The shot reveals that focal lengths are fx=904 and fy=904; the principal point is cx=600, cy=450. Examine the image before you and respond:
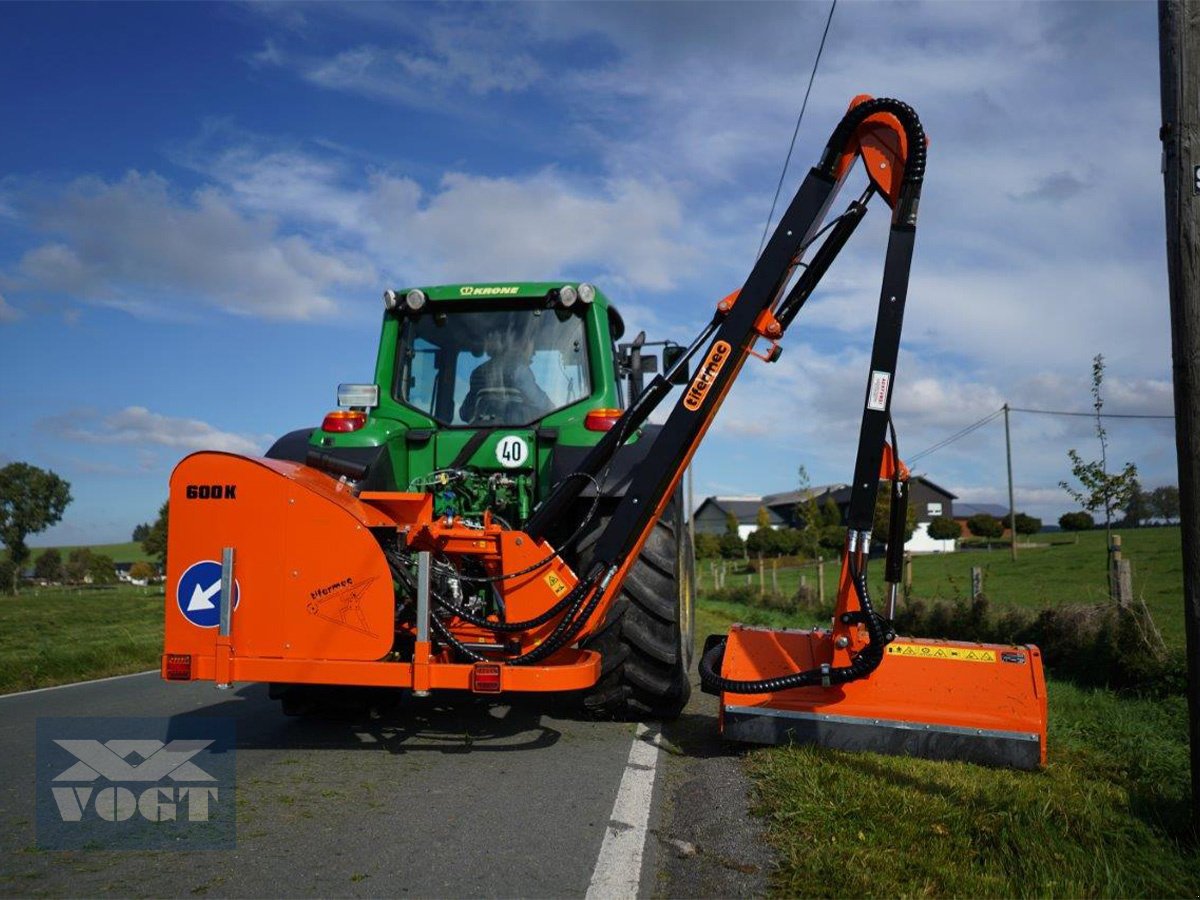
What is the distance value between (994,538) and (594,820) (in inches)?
2447

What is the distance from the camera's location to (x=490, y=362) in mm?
6562

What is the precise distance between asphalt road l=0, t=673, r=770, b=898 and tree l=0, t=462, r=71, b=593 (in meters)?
70.2

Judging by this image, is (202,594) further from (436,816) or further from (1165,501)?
(1165,501)

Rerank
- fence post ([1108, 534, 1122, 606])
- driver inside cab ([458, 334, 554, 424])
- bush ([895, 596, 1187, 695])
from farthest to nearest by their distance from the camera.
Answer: fence post ([1108, 534, 1122, 606]), bush ([895, 596, 1187, 695]), driver inside cab ([458, 334, 554, 424])

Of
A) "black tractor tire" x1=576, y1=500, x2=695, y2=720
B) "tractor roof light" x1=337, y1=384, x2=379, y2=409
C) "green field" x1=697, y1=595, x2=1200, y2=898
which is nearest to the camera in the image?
"green field" x1=697, y1=595, x2=1200, y2=898

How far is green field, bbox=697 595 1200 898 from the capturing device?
303 centimetres

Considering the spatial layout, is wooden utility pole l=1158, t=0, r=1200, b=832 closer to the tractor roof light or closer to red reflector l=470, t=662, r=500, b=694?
red reflector l=470, t=662, r=500, b=694

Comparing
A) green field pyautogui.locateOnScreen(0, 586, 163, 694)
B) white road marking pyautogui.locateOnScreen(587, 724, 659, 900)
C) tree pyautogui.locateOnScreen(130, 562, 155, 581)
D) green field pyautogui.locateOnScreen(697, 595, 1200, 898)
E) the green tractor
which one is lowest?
tree pyautogui.locateOnScreen(130, 562, 155, 581)

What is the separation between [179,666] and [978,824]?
3748 mm

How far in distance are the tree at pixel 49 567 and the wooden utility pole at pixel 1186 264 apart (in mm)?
A: 70055

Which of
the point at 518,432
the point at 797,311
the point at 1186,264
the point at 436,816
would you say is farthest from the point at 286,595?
the point at 1186,264

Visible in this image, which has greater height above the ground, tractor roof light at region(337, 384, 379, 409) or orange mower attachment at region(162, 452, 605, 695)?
tractor roof light at region(337, 384, 379, 409)

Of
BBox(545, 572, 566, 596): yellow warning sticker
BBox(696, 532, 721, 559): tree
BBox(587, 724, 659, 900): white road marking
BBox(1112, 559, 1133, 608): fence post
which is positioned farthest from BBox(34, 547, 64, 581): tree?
BBox(587, 724, 659, 900): white road marking

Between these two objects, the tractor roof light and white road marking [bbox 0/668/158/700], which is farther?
white road marking [bbox 0/668/158/700]
